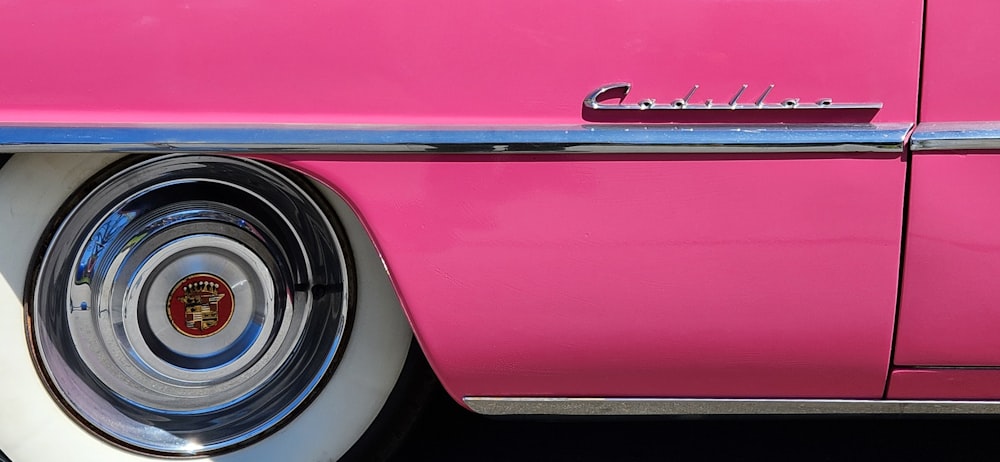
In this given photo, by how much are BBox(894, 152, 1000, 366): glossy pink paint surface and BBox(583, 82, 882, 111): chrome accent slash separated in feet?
0.61

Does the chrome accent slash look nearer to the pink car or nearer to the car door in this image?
the pink car

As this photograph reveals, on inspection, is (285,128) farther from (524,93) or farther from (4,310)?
(4,310)

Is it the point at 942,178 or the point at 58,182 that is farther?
the point at 58,182

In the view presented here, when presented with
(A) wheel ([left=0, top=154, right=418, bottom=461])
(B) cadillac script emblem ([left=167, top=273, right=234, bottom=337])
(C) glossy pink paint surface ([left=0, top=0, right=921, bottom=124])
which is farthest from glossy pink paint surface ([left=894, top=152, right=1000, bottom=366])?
(B) cadillac script emblem ([left=167, top=273, right=234, bottom=337])

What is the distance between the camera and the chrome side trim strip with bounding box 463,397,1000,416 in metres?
1.70

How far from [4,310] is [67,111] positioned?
50cm

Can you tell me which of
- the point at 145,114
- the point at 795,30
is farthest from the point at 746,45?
the point at 145,114

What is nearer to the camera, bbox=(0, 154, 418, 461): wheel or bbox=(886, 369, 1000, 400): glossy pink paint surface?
bbox=(886, 369, 1000, 400): glossy pink paint surface

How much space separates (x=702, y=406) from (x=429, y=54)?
0.78m

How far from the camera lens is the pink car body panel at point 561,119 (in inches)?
59.0

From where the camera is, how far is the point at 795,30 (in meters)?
1.50

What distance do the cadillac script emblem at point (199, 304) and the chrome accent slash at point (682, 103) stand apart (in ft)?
2.60

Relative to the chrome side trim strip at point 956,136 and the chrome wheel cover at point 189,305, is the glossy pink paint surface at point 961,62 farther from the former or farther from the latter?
the chrome wheel cover at point 189,305

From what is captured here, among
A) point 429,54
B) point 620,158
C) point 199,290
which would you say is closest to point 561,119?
point 620,158
